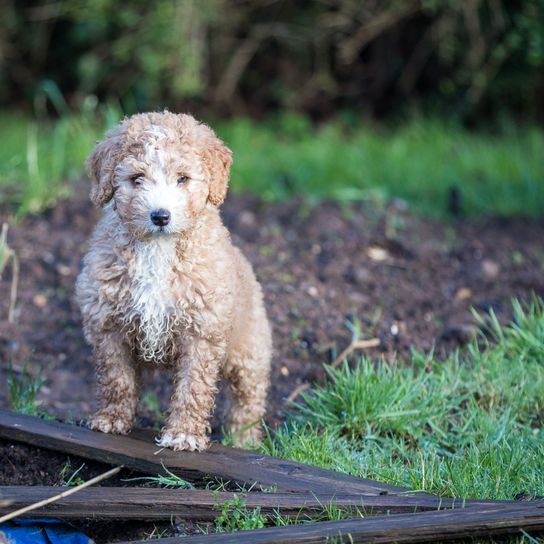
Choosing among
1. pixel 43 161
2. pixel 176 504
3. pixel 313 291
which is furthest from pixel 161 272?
pixel 43 161

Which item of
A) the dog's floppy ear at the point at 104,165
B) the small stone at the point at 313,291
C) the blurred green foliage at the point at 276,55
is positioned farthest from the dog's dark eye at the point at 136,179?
the blurred green foliage at the point at 276,55

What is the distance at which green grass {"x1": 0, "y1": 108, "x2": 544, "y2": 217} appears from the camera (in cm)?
823

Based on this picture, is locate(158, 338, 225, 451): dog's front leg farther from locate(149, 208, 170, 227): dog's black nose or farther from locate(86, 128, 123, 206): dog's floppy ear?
locate(86, 128, 123, 206): dog's floppy ear

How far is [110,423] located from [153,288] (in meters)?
0.69

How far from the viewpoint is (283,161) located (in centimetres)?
969

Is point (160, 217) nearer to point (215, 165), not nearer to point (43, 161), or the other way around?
point (215, 165)

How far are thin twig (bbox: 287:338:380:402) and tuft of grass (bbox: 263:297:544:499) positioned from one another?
0.09 metres

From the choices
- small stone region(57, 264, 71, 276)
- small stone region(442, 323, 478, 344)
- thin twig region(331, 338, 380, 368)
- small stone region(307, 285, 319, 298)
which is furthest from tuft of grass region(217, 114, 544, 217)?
thin twig region(331, 338, 380, 368)

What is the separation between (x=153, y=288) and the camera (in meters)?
4.25

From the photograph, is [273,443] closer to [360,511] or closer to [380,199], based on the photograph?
[360,511]

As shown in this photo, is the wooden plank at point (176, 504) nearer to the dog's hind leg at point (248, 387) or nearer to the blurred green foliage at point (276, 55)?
the dog's hind leg at point (248, 387)

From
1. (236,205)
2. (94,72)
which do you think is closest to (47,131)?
(94,72)

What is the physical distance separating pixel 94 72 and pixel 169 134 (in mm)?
7409

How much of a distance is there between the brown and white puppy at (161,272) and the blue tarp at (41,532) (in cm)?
65
